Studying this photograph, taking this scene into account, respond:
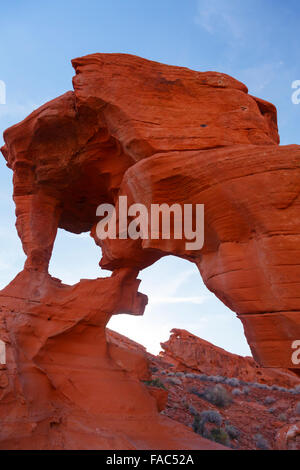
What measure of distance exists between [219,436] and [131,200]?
22.1 ft

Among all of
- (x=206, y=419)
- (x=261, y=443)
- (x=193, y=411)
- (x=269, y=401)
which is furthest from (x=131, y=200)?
(x=269, y=401)

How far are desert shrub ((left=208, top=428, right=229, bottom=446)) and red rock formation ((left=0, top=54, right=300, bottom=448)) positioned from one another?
2.36 metres

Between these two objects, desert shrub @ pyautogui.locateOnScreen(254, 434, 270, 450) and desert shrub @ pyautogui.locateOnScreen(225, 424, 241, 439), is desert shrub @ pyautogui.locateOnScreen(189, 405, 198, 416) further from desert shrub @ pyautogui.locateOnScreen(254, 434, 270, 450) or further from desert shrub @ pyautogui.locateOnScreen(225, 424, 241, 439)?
desert shrub @ pyautogui.locateOnScreen(254, 434, 270, 450)

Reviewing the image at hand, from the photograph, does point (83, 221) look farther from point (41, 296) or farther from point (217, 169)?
point (217, 169)

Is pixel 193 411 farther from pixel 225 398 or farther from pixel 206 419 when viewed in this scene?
pixel 225 398

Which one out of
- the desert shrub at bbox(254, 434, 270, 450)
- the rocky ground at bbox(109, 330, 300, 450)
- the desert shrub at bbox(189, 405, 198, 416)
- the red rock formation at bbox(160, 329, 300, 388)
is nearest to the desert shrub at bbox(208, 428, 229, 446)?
the rocky ground at bbox(109, 330, 300, 450)

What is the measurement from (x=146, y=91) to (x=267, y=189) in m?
3.47

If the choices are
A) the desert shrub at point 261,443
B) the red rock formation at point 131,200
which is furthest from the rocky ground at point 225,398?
the red rock formation at point 131,200

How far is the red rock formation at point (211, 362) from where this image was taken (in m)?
21.2

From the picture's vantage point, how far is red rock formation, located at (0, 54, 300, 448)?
5.11 m

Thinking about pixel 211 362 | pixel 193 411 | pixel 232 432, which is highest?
pixel 211 362

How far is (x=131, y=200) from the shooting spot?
308 inches

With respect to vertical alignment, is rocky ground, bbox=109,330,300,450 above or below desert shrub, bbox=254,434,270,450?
above

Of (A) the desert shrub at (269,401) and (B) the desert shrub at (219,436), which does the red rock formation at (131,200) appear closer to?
(B) the desert shrub at (219,436)
